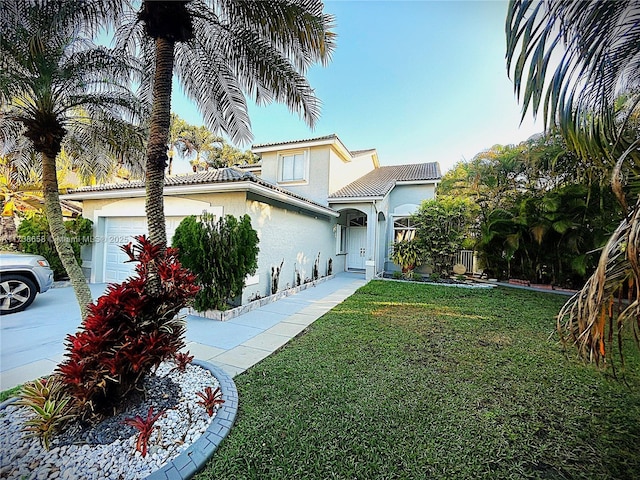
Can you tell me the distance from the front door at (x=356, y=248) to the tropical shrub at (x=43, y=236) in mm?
13424

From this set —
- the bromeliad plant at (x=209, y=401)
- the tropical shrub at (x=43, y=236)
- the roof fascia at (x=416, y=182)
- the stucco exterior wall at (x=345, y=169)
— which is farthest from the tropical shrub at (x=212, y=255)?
the roof fascia at (x=416, y=182)

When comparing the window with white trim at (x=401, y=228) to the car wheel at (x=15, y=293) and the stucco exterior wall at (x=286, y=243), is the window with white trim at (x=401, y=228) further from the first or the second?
the car wheel at (x=15, y=293)

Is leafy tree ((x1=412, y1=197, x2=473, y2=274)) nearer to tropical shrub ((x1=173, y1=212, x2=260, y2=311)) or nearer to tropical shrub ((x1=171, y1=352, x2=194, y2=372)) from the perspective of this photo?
tropical shrub ((x1=173, y1=212, x2=260, y2=311))

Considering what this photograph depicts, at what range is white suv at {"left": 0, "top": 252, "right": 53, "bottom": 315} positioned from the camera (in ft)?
22.8

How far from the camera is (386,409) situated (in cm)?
346

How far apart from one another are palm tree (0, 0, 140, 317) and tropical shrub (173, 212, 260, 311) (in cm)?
292

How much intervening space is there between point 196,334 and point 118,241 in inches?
298

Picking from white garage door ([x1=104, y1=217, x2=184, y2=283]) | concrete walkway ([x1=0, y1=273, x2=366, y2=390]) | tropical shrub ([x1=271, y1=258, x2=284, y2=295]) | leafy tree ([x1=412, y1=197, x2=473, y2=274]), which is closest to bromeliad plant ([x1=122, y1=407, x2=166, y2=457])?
concrete walkway ([x1=0, y1=273, x2=366, y2=390])

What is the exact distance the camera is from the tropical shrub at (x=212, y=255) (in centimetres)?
732

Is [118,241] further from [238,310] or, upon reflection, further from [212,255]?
[238,310]

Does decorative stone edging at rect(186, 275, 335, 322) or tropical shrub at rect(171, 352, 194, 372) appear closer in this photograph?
tropical shrub at rect(171, 352, 194, 372)

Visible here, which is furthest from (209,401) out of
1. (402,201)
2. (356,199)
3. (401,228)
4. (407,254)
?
(402,201)

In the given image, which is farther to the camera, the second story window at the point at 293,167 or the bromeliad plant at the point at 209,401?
the second story window at the point at 293,167

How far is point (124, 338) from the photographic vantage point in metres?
2.97
